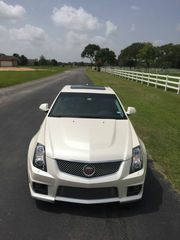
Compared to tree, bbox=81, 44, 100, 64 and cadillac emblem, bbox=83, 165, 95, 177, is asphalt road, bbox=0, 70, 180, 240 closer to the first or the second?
cadillac emblem, bbox=83, 165, 95, 177

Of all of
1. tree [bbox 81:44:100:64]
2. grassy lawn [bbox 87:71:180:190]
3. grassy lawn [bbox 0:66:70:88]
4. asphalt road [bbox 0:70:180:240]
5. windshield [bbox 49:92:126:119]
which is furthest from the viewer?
tree [bbox 81:44:100:64]

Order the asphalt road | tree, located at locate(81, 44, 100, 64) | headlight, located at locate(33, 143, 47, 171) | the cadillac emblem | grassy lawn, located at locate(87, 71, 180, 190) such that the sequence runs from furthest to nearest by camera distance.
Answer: tree, located at locate(81, 44, 100, 64) < grassy lawn, located at locate(87, 71, 180, 190) < headlight, located at locate(33, 143, 47, 171) < the cadillac emblem < the asphalt road

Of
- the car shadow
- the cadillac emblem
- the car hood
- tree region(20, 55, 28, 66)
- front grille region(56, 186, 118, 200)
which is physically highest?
tree region(20, 55, 28, 66)

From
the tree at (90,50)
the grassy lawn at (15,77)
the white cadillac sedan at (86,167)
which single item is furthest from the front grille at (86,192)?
the tree at (90,50)

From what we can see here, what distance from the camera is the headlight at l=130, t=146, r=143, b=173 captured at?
9.05ft

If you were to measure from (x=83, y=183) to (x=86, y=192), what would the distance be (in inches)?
5.6

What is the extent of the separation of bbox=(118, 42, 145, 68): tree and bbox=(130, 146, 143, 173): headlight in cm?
11721

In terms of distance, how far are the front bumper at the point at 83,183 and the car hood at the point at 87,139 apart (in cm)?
19

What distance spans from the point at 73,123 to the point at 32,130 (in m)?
3.17

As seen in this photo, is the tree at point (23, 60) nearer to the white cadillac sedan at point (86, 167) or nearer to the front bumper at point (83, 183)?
the white cadillac sedan at point (86, 167)

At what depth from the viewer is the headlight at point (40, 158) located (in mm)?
Answer: 2707

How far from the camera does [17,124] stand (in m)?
6.93

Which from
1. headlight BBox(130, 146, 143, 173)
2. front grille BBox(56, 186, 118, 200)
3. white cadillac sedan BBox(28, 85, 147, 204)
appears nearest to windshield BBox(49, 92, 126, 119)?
white cadillac sedan BBox(28, 85, 147, 204)

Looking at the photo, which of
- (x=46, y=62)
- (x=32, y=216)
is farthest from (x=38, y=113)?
(x=46, y=62)
